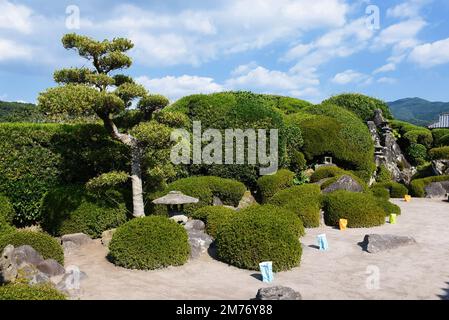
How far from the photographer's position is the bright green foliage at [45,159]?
1197 cm

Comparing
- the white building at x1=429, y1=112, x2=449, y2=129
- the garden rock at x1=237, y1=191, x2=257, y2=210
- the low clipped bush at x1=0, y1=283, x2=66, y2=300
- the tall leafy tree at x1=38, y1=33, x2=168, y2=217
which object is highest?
the white building at x1=429, y1=112, x2=449, y2=129

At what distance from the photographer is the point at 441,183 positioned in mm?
21391

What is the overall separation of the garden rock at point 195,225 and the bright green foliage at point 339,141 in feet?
34.5

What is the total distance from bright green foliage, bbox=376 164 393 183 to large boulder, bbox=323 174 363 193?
8.40 m

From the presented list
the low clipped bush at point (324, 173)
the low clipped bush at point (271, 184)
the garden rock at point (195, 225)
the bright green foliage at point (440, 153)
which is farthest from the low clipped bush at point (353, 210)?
the bright green foliage at point (440, 153)

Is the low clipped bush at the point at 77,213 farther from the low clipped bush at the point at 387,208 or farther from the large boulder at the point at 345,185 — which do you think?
the low clipped bush at the point at 387,208

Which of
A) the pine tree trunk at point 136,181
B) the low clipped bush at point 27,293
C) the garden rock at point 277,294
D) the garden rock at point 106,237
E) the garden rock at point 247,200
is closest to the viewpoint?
the low clipped bush at point 27,293

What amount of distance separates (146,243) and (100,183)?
9.32ft

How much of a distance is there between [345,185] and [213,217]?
6993 mm

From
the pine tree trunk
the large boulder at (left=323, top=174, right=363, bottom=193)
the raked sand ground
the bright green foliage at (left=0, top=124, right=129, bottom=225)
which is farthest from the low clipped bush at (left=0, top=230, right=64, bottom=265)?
Result: the large boulder at (left=323, top=174, right=363, bottom=193)

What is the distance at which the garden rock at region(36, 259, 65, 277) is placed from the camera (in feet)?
27.6

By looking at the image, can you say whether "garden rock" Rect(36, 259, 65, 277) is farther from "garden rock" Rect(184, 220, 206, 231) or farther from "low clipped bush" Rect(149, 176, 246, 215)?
"low clipped bush" Rect(149, 176, 246, 215)

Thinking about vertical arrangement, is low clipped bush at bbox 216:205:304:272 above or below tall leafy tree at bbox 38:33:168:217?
below
